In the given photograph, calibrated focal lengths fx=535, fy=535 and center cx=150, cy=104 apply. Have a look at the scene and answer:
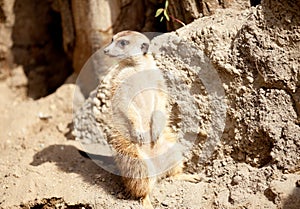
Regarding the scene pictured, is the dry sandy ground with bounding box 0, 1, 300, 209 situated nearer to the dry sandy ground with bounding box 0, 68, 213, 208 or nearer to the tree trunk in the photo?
the dry sandy ground with bounding box 0, 68, 213, 208

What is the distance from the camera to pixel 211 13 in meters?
2.92

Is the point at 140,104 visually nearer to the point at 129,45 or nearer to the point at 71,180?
the point at 129,45

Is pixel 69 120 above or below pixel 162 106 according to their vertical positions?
below

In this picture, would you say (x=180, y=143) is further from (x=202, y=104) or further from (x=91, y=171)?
(x=91, y=171)

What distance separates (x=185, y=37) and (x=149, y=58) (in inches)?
9.9

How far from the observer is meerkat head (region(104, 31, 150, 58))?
2.88 m

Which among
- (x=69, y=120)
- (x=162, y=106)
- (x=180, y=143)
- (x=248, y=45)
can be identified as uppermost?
(x=248, y=45)

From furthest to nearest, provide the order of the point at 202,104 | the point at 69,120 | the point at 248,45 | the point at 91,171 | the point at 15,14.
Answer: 1. the point at 15,14
2. the point at 69,120
3. the point at 91,171
4. the point at 202,104
5. the point at 248,45

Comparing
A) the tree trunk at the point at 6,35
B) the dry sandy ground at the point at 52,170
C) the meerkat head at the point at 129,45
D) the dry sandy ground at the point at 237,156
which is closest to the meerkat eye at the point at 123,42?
the meerkat head at the point at 129,45

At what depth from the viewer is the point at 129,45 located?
2.88 meters

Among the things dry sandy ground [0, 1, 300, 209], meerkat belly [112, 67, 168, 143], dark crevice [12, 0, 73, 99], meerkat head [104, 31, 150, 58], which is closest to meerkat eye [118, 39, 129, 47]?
meerkat head [104, 31, 150, 58]

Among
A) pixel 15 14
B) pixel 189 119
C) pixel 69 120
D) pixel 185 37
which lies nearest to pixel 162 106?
pixel 189 119

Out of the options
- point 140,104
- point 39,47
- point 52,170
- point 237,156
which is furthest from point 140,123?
point 39,47

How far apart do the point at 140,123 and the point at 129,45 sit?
44 centimetres
